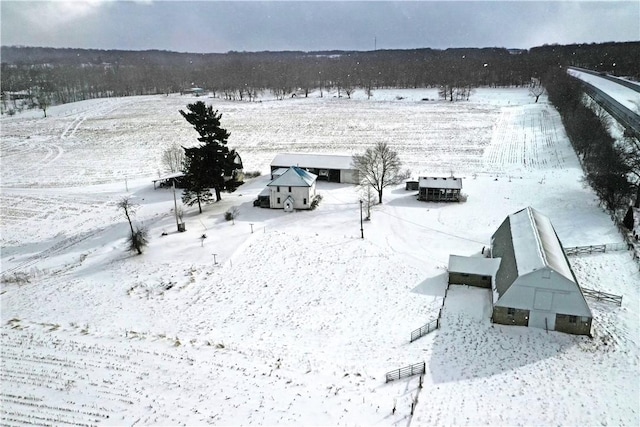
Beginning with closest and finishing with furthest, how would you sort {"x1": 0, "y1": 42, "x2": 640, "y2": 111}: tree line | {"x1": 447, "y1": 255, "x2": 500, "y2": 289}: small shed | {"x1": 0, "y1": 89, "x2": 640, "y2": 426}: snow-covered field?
{"x1": 0, "y1": 89, "x2": 640, "y2": 426}: snow-covered field → {"x1": 447, "y1": 255, "x2": 500, "y2": 289}: small shed → {"x1": 0, "y1": 42, "x2": 640, "y2": 111}: tree line

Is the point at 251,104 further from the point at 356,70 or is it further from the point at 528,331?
the point at 528,331

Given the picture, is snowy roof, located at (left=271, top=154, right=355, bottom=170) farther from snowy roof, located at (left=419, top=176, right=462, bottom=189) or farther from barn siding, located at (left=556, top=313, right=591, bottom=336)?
barn siding, located at (left=556, top=313, right=591, bottom=336)

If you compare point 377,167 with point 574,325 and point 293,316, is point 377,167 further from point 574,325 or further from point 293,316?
point 574,325

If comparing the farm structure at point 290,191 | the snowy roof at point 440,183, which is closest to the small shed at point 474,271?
the snowy roof at point 440,183

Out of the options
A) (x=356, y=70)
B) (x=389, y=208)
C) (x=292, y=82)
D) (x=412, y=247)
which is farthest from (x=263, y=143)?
(x=356, y=70)

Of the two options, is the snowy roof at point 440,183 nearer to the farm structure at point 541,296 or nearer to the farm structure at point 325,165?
the farm structure at point 325,165

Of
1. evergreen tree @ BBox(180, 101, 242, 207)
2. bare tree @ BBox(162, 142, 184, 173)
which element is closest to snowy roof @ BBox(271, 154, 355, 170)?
evergreen tree @ BBox(180, 101, 242, 207)
